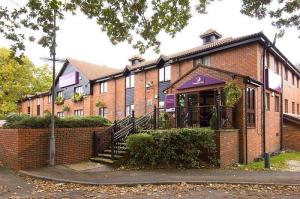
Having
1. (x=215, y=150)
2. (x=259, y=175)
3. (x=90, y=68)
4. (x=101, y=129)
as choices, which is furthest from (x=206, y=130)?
(x=90, y=68)

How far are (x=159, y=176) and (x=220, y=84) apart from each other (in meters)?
6.85

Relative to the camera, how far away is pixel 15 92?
3609 centimetres

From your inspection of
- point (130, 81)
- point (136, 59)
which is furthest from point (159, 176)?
point (136, 59)

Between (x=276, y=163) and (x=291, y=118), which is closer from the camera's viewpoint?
(x=276, y=163)

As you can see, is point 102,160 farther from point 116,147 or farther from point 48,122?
point 48,122

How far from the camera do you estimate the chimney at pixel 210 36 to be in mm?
21962

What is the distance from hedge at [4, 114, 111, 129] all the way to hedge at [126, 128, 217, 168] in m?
3.20

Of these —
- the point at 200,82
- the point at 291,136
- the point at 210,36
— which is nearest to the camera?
the point at 200,82

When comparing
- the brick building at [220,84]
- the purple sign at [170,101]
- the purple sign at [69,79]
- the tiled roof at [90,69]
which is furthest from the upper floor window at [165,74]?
the purple sign at [69,79]

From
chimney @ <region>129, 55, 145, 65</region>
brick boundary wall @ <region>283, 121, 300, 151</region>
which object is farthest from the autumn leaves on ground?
chimney @ <region>129, 55, 145, 65</region>

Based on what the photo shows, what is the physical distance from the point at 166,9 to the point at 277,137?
1494 cm

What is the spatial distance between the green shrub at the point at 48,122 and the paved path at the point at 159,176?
1958 mm

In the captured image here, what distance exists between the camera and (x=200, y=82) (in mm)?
16375

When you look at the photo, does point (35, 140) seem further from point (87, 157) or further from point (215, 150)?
point (215, 150)
